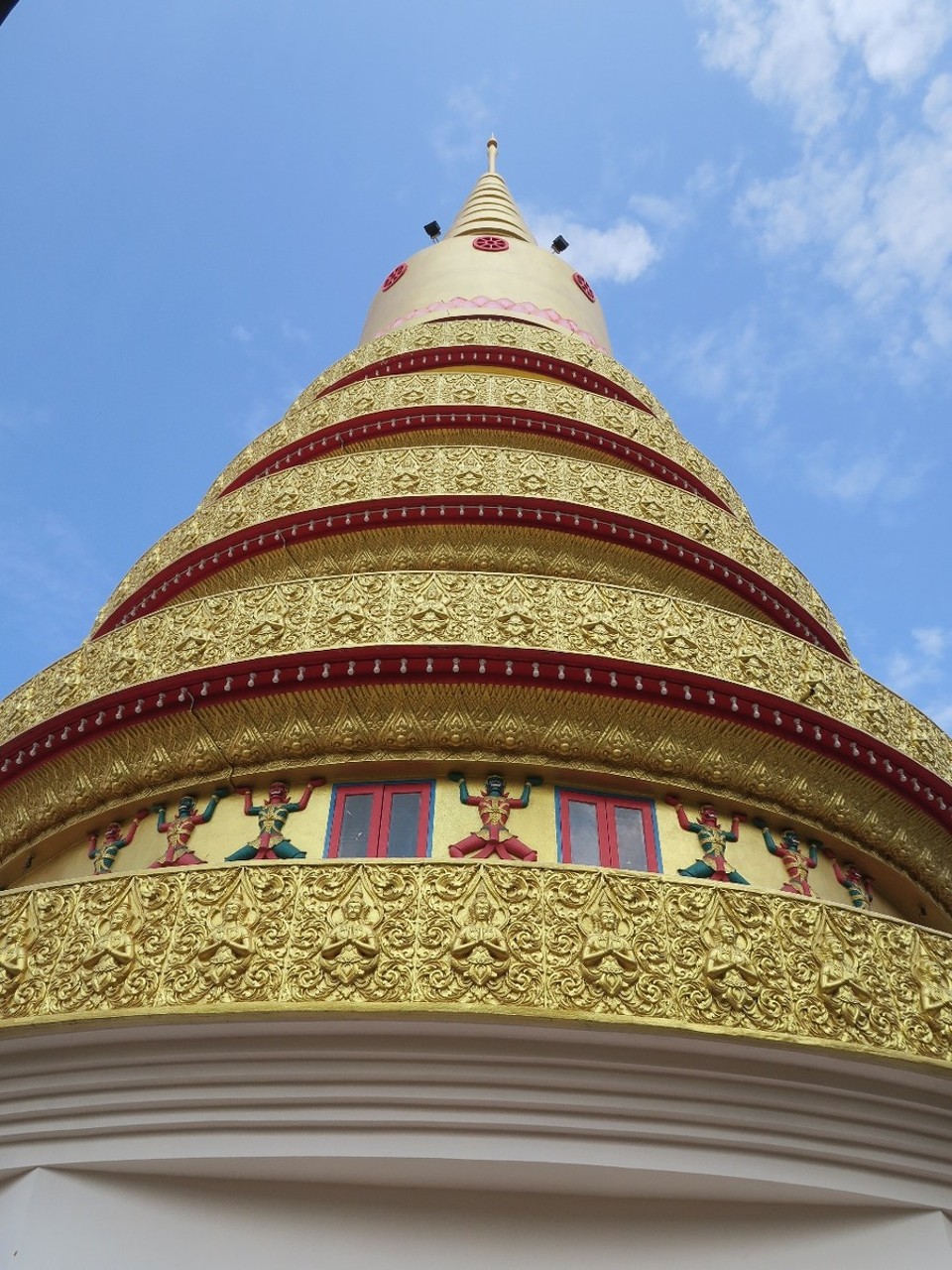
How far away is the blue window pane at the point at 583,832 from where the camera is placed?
292 inches

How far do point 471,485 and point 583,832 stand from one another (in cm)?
444

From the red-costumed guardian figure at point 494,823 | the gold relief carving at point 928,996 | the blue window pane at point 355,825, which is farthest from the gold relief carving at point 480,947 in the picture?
the gold relief carving at point 928,996

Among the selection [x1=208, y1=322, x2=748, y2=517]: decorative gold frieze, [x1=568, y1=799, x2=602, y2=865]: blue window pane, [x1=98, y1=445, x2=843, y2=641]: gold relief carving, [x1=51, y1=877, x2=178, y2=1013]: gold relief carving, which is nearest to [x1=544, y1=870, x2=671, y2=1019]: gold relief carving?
[x1=568, y1=799, x2=602, y2=865]: blue window pane

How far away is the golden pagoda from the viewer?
5203mm

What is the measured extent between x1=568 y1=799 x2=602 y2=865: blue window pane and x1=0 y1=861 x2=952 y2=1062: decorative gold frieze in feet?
4.80

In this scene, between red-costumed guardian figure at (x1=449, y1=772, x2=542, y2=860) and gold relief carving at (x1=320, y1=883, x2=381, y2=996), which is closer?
gold relief carving at (x1=320, y1=883, x2=381, y2=996)

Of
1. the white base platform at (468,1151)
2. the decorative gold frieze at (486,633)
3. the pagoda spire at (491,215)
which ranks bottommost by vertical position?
the white base platform at (468,1151)

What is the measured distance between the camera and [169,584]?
38.8 feet

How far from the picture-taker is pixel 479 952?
18.1 feet

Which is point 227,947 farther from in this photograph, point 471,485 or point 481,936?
point 471,485

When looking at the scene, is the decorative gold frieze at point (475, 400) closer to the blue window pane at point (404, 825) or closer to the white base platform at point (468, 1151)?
the blue window pane at point (404, 825)

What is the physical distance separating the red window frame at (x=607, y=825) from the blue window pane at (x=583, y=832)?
0.6 inches

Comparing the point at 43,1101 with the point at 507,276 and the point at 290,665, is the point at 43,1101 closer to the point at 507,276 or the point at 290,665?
the point at 290,665

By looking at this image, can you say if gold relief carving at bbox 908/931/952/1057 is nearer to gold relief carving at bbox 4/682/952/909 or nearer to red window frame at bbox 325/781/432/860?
gold relief carving at bbox 4/682/952/909
